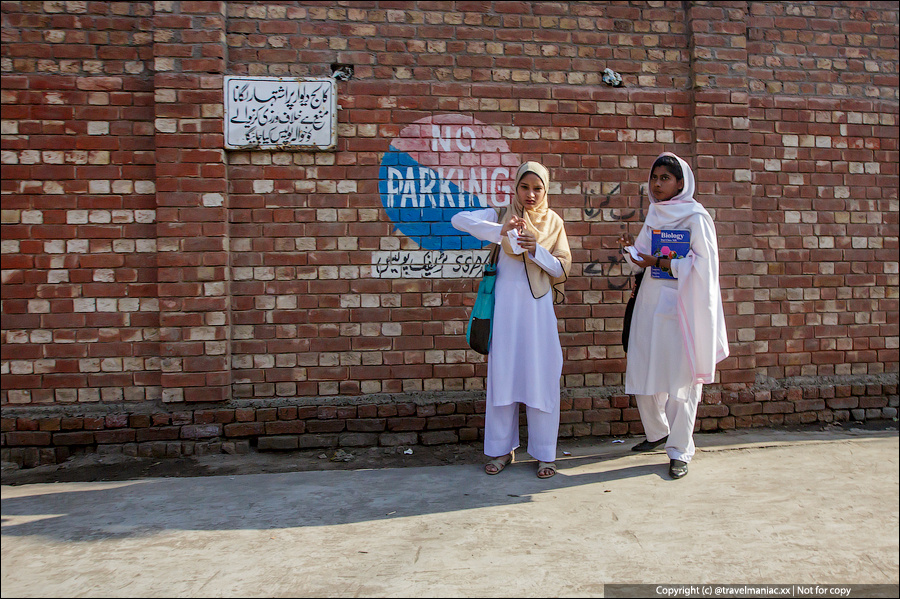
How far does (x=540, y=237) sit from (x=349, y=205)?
4.55 ft

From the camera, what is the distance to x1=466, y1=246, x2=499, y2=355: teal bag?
361 cm

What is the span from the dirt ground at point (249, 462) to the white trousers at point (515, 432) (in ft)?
1.17

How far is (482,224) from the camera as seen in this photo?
3553 millimetres

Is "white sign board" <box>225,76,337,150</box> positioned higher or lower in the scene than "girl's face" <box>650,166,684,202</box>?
higher

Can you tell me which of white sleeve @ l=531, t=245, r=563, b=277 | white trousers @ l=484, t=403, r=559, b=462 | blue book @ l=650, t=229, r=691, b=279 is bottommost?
white trousers @ l=484, t=403, r=559, b=462

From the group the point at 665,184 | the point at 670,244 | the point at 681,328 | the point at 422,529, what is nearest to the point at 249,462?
the point at 422,529

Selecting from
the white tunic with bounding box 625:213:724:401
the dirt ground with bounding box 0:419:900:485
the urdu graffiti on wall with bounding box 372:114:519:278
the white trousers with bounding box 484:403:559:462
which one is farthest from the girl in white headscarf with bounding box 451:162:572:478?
the urdu graffiti on wall with bounding box 372:114:519:278

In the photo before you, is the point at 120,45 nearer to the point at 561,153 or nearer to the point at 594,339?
the point at 561,153

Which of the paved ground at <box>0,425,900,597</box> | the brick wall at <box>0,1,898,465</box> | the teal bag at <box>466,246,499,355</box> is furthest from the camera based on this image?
the brick wall at <box>0,1,898,465</box>

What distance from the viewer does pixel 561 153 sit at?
4.41 m

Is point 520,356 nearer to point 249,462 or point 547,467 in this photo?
point 547,467

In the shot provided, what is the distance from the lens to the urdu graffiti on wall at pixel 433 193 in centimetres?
429

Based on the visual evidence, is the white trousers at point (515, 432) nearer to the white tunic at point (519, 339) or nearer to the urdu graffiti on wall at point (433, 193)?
the white tunic at point (519, 339)

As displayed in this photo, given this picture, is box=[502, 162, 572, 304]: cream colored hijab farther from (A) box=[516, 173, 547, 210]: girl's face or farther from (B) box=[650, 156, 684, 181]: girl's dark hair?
(B) box=[650, 156, 684, 181]: girl's dark hair
